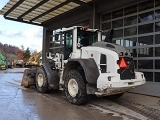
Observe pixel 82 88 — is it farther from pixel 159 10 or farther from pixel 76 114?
pixel 159 10

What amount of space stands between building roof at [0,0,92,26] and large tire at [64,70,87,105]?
5.59 m

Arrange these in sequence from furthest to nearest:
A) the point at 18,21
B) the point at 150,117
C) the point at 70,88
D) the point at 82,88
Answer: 1. the point at 18,21
2. the point at 70,88
3. the point at 82,88
4. the point at 150,117

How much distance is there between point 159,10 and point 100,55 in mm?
3978

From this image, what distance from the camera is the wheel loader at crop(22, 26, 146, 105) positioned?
22.5 ft

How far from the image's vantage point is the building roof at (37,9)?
12844 millimetres

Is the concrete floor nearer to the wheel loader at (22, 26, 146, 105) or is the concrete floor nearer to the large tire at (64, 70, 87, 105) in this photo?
the large tire at (64, 70, 87, 105)

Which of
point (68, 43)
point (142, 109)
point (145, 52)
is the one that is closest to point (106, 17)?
point (145, 52)

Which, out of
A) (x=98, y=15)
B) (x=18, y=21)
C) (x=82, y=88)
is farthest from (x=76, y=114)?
(x=18, y=21)

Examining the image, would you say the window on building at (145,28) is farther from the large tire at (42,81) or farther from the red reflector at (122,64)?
the large tire at (42,81)

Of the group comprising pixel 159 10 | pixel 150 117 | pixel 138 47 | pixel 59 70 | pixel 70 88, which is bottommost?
pixel 150 117

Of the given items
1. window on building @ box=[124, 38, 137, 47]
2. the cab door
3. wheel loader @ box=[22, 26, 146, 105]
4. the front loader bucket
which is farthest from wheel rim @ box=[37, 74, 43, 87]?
window on building @ box=[124, 38, 137, 47]

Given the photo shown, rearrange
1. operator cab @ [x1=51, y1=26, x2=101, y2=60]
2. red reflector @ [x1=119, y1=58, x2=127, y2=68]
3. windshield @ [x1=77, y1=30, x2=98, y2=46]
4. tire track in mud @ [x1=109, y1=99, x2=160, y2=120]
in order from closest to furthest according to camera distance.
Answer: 1. tire track in mud @ [x1=109, y1=99, x2=160, y2=120]
2. red reflector @ [x1=119, y1=58, x2=127, y2=68]
3. operator cab @ [x1=51, y1=26, x2=101, y2=60]
4. windshield @ [x1=77, y1=30, x2=98, y2=46]

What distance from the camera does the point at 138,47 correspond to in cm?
1030

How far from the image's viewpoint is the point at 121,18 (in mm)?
11281
